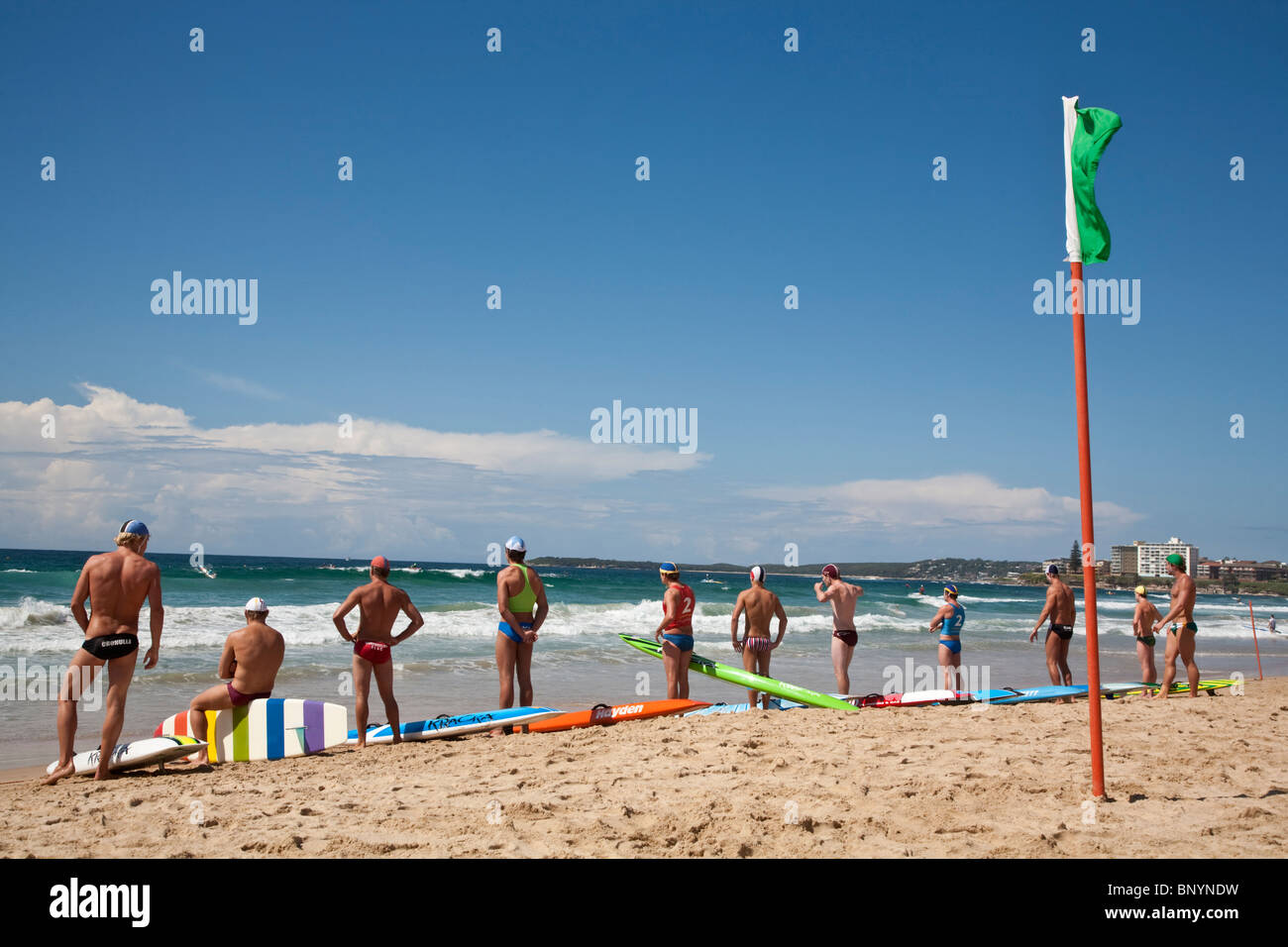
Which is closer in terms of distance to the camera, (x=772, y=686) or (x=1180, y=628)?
(x=772, y=686)

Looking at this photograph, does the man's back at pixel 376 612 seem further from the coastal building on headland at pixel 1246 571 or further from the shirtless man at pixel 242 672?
the coastal building on headland at pixel 1246 571

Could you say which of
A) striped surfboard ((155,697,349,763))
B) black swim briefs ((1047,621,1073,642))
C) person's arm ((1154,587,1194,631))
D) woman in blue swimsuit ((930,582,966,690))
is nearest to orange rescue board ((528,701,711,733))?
striped surfboard ((155,697,349,763))

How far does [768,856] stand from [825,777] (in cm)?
148

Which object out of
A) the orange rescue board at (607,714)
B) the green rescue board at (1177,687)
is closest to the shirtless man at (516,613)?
the orange rescue board at (607,714)

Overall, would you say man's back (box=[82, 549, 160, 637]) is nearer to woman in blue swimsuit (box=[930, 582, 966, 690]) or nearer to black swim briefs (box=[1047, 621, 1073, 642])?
woman in blue swimsuit (box=[930, 582, 966, 690])

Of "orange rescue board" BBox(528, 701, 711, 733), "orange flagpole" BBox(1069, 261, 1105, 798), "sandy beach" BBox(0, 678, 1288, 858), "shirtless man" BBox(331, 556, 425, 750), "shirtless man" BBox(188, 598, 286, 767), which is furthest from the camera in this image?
"orange rescue board" BBox(528, 701, 711, 733)

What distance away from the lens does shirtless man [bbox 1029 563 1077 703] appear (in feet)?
33.7

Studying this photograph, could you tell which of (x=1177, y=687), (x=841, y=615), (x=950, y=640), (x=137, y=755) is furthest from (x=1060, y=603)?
(x=137, y=755)

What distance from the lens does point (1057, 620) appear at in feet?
34.2

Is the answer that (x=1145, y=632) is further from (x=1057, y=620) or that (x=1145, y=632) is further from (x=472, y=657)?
(x=472, y=657)

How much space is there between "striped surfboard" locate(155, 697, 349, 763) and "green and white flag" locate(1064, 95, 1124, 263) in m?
6.77

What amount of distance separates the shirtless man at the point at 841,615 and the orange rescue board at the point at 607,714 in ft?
6.94

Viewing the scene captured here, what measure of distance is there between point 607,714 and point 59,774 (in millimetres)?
4425

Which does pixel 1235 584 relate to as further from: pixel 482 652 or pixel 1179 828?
pixel 1179 828
